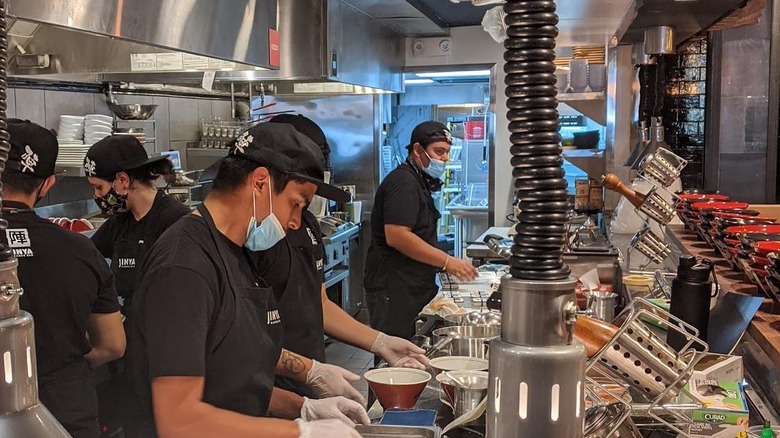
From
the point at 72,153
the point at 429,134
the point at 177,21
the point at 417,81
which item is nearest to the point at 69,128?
the point at 72,153

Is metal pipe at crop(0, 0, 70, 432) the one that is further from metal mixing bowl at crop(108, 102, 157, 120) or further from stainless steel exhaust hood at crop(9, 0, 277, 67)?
metal mixing bowl at crop(108, 102, 157, 120)

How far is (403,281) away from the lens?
463 cm

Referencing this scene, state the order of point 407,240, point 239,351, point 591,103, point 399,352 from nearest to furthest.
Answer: point 239,351, point 399,352, point 407,240, point 591,103

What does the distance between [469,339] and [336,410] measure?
57cm

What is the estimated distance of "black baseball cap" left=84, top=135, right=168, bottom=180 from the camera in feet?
11.8

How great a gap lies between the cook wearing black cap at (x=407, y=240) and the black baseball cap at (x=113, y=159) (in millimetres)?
1445

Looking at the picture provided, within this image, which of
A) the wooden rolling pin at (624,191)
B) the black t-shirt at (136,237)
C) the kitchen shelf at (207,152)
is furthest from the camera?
the kitchen shelf at (207,152)

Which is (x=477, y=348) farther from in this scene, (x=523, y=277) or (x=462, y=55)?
(x=462, y=55)

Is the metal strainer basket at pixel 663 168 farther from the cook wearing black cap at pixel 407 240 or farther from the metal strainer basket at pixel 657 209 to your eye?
the cook wearing black cap at pixel 407 240

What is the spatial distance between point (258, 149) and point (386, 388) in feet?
2.38

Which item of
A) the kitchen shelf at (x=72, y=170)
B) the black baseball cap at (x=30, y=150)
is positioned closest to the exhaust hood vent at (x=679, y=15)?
the black baseball cap at (x=30, y=150)

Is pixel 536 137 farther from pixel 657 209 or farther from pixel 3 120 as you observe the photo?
pixel 657 209

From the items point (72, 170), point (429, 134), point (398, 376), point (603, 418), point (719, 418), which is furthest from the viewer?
point (429, 134)

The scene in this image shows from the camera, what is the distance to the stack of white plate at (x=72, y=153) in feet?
14.2
